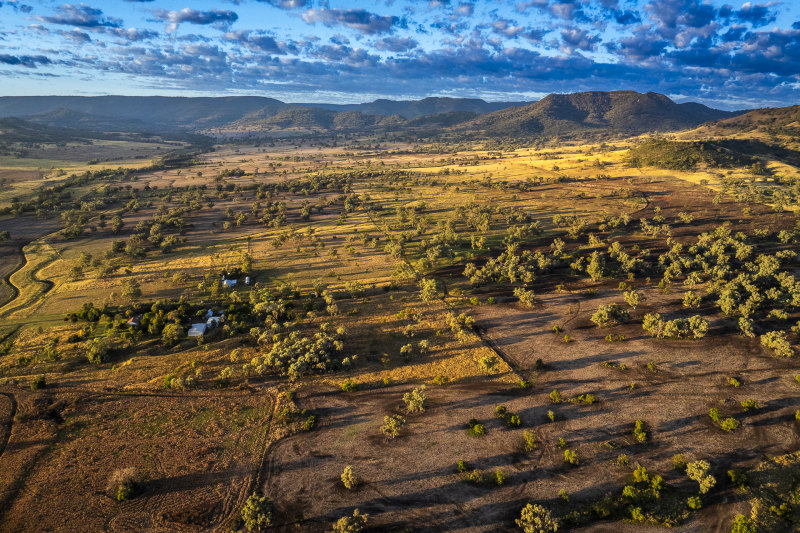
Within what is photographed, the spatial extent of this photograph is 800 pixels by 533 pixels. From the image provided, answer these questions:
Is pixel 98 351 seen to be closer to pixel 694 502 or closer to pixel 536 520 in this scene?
pixel 536 520

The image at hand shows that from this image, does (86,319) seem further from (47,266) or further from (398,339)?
(398,339)

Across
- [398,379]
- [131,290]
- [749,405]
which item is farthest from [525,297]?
[131,290]

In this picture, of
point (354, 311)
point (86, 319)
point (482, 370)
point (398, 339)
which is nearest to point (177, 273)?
point (86, 319)

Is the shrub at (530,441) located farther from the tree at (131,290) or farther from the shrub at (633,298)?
the tree at (131,290)

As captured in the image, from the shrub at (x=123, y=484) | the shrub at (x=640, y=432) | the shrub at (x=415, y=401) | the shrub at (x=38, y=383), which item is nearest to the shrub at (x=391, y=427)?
the shrub at (x=415, y=401)

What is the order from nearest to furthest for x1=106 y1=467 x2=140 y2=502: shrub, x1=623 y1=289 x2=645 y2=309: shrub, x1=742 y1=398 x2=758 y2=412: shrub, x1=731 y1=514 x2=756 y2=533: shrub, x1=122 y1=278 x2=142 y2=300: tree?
x1=731 y1=514 x2=756 y2=533: shrub
x1=106 y1=467 x2=140 y2=502: shrub
x1=742 y1=398 x2=758 y2=412: shrub
x1=623 y1=289 x2=645 y2=309: shrub
x1=122 y1=278 x2=142 y2=300: tree

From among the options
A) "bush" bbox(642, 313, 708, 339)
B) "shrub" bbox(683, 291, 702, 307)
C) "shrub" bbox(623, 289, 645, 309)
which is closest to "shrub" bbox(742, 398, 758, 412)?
"bush" bbox(642, 313, 708, 339)

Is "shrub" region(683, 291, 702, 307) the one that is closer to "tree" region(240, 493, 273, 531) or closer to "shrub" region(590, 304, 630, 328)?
"shrub" region(590, 304, 630, 328)
